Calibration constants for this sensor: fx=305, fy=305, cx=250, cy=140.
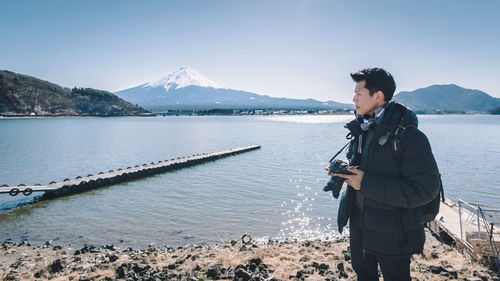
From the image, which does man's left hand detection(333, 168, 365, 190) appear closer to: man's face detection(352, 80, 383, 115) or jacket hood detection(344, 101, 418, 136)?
jacket hood detection(344, 101, 418, 136)

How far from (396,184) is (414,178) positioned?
136mm

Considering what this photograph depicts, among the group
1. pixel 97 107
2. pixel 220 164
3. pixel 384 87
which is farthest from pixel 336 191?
pixel 97 107

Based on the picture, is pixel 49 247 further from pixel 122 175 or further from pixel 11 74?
pixel 11 74

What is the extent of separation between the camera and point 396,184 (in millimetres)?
2387

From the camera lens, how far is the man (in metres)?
2.34

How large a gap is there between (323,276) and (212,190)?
38.6 feet

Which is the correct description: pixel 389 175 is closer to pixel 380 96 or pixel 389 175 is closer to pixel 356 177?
pixel 356 177

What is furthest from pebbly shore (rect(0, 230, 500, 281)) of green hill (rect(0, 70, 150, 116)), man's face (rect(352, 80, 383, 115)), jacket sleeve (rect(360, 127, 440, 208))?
green hill (rect(0, 70, 150, 116))

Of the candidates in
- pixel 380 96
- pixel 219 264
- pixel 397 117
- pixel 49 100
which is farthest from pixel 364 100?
pixel 49 100

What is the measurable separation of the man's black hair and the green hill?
160 m

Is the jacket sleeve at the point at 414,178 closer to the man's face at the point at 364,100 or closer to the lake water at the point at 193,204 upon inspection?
the man's face at the point at 364,100

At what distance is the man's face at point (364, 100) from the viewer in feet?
8.72

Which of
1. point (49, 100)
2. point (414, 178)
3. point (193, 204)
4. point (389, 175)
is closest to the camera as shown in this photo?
point (414, 178)

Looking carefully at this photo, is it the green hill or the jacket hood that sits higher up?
the green hill
